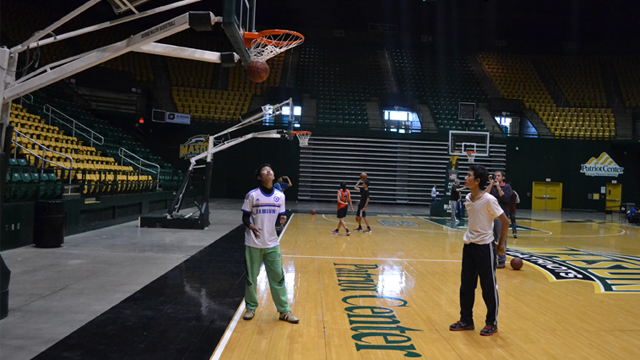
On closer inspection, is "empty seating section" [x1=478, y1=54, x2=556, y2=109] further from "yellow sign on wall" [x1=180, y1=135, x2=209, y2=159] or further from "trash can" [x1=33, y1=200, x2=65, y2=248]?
"trash can" [x1=33, y1=200, x2=65, y2=248]

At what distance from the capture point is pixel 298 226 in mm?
14797

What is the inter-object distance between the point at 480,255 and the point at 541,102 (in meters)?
30.4

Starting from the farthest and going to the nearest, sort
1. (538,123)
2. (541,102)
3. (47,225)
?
(541,102) → (538,123) → (47,225)

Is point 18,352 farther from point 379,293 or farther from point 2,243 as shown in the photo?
point 2,243

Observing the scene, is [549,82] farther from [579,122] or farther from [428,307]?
[428,307]

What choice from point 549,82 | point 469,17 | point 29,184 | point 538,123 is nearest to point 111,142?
point 29,184

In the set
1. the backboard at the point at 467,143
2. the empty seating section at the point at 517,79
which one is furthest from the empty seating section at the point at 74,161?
the empty seating section at the point at 517,79

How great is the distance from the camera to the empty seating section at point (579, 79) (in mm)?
31078

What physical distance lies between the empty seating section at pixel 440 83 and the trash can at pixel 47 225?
78.3ft

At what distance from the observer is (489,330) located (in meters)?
4.71

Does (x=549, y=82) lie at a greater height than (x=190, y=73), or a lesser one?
greater

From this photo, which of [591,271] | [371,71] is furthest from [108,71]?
[591,271]

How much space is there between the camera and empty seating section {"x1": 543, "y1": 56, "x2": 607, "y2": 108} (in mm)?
31078

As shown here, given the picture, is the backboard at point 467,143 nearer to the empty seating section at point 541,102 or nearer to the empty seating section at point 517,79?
the empty seating section at point 541,102
